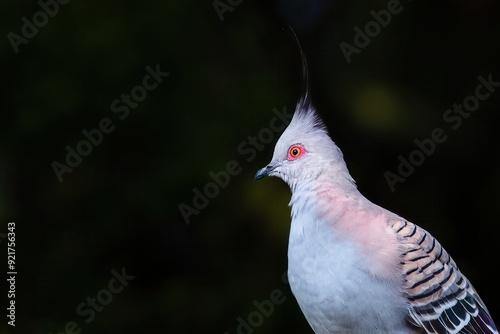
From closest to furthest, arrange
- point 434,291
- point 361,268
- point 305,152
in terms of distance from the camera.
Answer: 1. point 361,268
2. point 434,291
3. point 305,152

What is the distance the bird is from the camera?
2277mm

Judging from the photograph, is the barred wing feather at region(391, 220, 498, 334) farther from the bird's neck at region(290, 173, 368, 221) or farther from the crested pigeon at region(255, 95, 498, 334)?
the bird's neck at region(290, 173, 368, 221)

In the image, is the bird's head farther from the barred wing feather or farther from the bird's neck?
the barred wing feather

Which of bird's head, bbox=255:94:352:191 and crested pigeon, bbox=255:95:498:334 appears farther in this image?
bird's head, bbox=255:94:352:191

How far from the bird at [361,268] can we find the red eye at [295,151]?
0.03 metres

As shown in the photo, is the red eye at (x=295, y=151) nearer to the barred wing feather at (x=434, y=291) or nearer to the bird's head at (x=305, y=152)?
the bird's head at (x=305, y=152)

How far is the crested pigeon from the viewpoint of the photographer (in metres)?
2.28

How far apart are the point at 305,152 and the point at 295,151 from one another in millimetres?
37

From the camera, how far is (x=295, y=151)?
2.56m

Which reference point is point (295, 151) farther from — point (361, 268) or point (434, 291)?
point (434, 291)

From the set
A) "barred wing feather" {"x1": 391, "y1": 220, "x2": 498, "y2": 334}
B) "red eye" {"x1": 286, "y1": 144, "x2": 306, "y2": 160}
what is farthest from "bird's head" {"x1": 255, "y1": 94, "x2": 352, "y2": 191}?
"barred wing feather" {"x1": 391, "y1": 220, "x2": 498, "y2": 334}

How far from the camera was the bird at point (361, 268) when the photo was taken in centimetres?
228

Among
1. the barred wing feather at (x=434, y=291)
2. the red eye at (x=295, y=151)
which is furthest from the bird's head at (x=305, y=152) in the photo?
the barred wing feather at (x=434, y=291)

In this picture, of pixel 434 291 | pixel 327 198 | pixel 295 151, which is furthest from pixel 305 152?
pixel 434 291
